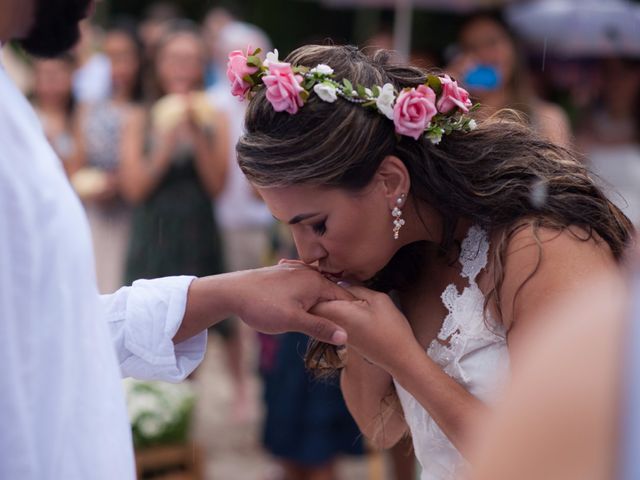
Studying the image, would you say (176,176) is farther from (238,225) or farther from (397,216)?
(397,216)

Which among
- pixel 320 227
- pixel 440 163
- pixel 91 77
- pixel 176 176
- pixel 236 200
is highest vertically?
pixel 440 163

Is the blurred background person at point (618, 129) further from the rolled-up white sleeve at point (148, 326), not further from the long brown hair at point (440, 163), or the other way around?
the rolled-up white sleeve at point (148, 326)

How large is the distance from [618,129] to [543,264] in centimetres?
457

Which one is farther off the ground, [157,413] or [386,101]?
[386,101]

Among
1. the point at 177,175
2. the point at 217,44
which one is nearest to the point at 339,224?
the point at 177,175

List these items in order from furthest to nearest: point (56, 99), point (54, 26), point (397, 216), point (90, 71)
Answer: point (90, 71) < point (56, 99) < point (397, 216) < point (54, 26)

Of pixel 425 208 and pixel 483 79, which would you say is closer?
pixel 425 208

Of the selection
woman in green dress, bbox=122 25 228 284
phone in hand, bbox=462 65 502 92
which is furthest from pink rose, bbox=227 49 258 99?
woman in green dress, bbox=122 25 228 284

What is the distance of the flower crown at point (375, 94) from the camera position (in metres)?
2.13

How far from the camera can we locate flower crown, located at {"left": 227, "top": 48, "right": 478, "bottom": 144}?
7.00 ft

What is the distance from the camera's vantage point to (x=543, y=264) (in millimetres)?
2002

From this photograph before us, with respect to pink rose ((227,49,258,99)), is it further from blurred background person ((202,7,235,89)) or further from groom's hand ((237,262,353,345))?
blurred background person ((202,7,235,89))

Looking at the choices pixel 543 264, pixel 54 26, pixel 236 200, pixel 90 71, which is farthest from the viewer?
pixel 90 71

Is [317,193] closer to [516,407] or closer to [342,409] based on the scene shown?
[516,407]
